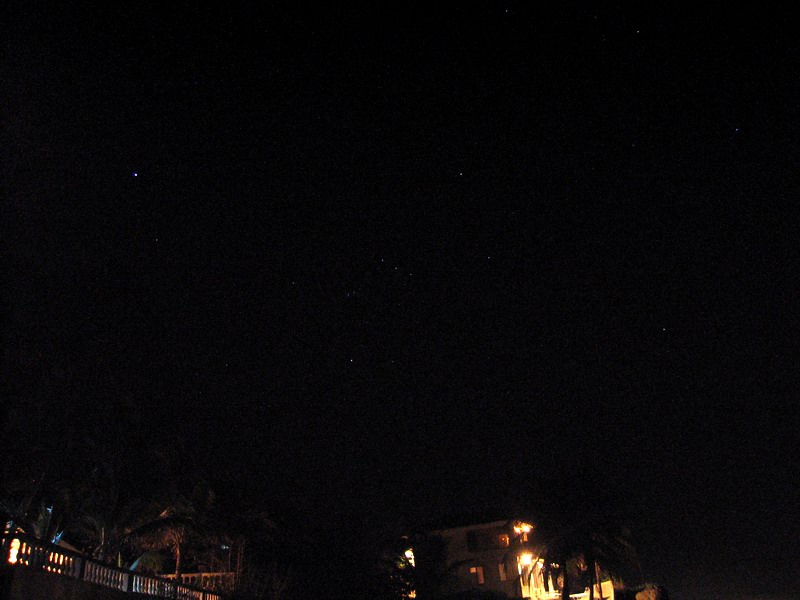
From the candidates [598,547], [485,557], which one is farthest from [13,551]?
[485,557]

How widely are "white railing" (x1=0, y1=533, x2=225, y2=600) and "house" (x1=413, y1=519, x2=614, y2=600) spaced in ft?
118

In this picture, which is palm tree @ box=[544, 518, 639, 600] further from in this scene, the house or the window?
the window

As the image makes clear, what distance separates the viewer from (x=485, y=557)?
5269 cm

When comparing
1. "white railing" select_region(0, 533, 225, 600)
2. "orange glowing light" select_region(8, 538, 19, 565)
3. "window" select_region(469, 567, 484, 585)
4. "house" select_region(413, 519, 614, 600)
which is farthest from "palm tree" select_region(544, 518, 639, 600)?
"orange glowing light" select_region(8, 538, 19, 565)

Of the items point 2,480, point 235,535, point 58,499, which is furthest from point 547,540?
point 2,480

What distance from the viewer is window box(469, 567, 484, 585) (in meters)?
52.2

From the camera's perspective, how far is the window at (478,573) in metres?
52.2

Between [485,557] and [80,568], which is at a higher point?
[485,557]

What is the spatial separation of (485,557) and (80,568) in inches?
1738

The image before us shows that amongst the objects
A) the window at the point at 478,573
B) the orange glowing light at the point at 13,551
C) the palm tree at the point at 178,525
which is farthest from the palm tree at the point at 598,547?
the orange glowing light at the point at 13,551

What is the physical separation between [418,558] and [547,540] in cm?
1071

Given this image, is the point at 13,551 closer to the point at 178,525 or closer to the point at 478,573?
the point at 178,525

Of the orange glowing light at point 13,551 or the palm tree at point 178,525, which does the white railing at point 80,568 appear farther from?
the palm tree at point 178,525

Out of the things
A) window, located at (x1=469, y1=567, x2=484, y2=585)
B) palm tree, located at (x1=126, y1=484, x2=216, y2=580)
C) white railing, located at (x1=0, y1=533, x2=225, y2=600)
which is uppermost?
palm tree, located at (x1=126, y1=484, x2=216, y2=580)
